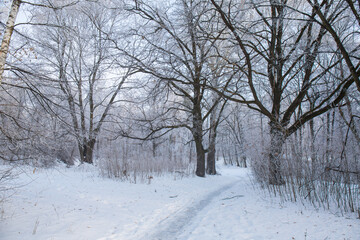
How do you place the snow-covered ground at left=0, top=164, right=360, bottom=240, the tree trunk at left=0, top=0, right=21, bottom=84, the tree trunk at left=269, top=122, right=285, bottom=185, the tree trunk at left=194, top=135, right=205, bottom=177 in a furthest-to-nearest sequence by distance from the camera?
the tree trunk at left=194, top=135, right=205, bottom=177
the tree trunk at left=269, top=122, right=285, bottom=185
the tree trunk at left=0, top=0, right=21, bottom=84
the snow-covered ground at left=0, top=164, right=360, bottom=240

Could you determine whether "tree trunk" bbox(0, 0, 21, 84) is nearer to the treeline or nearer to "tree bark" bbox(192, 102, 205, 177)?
the treeline

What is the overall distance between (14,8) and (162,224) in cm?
520

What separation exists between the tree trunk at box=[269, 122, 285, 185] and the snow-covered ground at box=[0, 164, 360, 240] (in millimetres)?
731

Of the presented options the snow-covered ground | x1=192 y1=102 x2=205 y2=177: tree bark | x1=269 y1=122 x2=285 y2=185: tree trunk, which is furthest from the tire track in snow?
x1=192 y1=102 x2=205 y2=177: tree bark

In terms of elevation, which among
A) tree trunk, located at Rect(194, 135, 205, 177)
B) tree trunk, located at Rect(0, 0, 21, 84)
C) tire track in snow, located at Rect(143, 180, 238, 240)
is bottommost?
tire track in snow, located at Rect(143, 180, 238, 240)

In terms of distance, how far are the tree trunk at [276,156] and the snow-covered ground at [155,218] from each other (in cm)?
73

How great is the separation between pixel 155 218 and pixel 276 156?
162 inches

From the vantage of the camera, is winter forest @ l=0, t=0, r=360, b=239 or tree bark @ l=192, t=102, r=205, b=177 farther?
tree bark @ l=192, t=102, r=205, b=177

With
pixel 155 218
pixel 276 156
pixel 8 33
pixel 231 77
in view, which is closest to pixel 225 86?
pixel 231 77

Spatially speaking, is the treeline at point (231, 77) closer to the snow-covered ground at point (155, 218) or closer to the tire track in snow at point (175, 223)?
the snow-covered ground at point (155, 218)

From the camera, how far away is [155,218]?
4.96m

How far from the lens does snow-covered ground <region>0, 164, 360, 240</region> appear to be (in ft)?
Result: 12.6

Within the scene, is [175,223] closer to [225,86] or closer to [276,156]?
[276,156]

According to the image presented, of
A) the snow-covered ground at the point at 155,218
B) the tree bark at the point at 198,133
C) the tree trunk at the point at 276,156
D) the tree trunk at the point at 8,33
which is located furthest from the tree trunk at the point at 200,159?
the tree trunk at the point at 8,33
